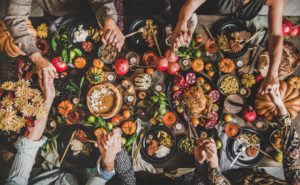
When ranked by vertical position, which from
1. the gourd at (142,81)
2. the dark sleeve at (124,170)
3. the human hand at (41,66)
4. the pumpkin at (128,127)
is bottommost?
the dark sleeve at (124,170)

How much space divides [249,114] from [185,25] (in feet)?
3.48

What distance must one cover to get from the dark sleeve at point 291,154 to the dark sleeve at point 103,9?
6.32ft

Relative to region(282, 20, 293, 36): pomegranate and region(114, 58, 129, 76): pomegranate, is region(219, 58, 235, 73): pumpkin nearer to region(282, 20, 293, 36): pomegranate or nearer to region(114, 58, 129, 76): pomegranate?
region(282, 20, 293, 36): pomegranate

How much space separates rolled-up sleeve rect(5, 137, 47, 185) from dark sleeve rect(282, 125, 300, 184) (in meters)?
2.32

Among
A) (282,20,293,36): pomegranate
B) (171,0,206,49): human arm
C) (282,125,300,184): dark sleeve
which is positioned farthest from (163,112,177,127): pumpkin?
(282,20,293,36): pomegranate

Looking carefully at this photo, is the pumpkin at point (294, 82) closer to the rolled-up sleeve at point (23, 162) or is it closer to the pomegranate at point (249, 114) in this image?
the pomegranate at point (249, 114)

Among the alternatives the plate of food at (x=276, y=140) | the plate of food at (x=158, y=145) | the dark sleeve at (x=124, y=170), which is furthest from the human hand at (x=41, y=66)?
the plate of food at (x=276, y=140)

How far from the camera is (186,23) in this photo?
2.58 metres

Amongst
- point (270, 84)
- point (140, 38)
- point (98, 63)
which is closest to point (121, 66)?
point (98, 63)

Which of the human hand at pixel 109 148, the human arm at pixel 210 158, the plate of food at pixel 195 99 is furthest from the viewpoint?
the plate of food at pixel 195 99

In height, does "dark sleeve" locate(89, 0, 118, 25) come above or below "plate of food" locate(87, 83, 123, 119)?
above

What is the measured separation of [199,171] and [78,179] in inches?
46.2

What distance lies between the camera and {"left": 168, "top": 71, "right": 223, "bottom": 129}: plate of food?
262 cm

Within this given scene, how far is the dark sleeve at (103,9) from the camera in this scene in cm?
254
